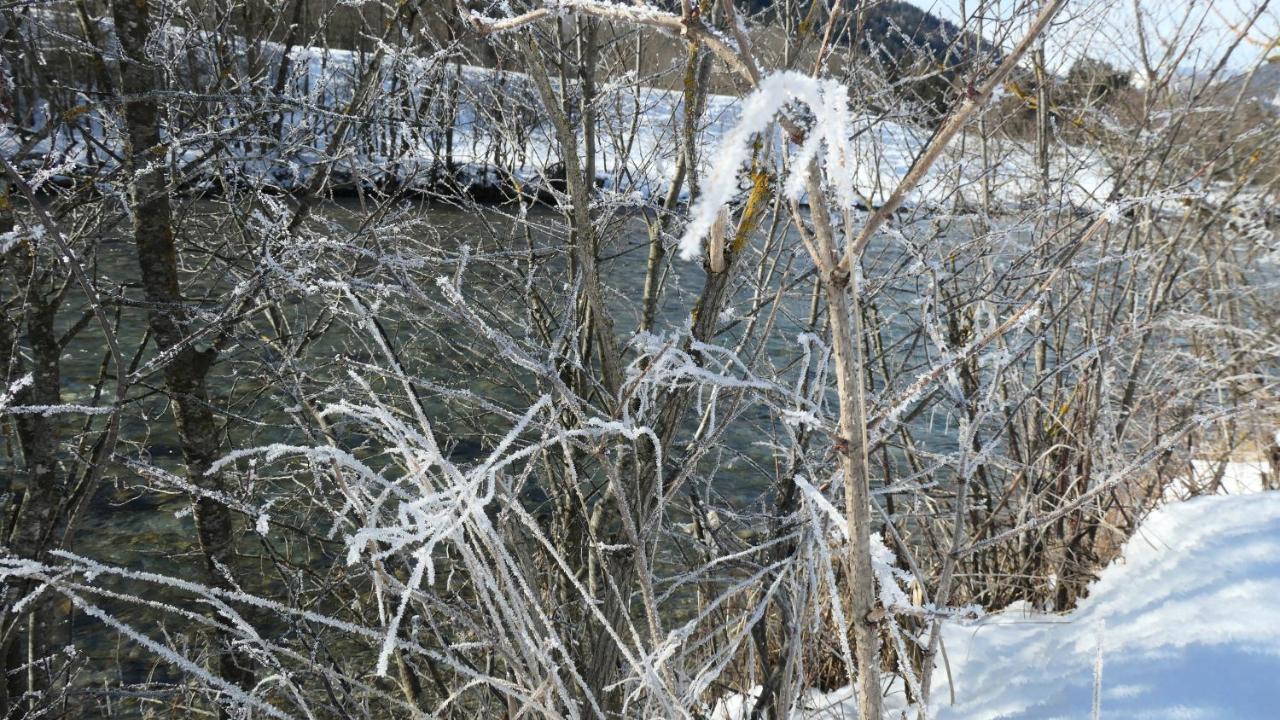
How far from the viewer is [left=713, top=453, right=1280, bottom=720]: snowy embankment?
1.93 m

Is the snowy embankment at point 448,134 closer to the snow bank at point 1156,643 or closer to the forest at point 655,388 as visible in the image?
the forest at point 655,388

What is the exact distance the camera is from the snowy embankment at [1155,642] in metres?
1.93

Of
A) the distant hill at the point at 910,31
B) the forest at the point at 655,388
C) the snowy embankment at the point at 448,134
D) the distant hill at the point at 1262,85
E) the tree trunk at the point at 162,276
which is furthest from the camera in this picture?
the distant hill at the point at 1262,85

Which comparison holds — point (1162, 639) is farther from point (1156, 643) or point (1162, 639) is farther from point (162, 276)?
point (162, 276)

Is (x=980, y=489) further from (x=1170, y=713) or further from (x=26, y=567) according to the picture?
(x=26, y=567)

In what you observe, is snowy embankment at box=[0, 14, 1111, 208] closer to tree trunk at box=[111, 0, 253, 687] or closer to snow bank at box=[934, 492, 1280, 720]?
tree trunk at box=[111, 0, 253, 687]

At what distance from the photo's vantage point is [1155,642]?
7.31ft

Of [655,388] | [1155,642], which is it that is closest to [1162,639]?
[1155,642]

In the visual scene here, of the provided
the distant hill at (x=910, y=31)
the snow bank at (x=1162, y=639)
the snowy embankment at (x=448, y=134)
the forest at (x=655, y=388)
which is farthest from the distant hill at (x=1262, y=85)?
the snow bank at (x=1162, y=639)

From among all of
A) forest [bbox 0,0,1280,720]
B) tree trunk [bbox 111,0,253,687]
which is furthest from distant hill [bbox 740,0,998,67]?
tree trunk [bbox 111,0,253,687]

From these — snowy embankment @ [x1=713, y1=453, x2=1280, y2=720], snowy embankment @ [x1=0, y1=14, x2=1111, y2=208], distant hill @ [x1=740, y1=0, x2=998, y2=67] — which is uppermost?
distant hill @ [x1=740, y1=0, x2=998, y2=67]

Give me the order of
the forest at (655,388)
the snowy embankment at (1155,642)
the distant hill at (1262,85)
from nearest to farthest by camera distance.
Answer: the forest at (655,388)
the snowy embankment at (1155,642)
the distant hill at (1262,85)

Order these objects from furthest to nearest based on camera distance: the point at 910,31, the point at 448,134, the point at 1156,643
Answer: the point at 448,134
the point at 910,31
the point at 1156,643

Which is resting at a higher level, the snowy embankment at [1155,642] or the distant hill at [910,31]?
the distant hill at [910,31]
